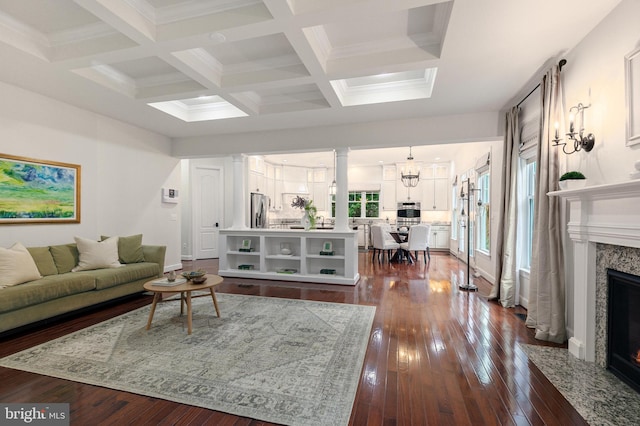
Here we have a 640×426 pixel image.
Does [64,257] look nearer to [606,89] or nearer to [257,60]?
[257,60]

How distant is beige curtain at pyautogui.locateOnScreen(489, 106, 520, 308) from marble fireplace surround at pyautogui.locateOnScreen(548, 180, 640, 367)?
125 cm

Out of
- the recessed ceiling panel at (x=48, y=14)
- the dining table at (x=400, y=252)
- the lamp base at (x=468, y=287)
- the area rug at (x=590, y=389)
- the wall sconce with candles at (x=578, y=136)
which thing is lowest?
the area rug at (x=590, y=389)

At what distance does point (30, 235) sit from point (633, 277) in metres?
6.23

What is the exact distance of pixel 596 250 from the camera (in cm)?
238

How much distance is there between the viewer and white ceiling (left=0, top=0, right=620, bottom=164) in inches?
88.8

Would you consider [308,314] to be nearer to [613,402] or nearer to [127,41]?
[613,402]

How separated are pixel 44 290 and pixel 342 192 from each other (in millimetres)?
4147

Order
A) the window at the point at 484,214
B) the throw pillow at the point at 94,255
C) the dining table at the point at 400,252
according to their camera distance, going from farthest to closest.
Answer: the dining table at the point at 400,252
the window at the point at 484,214
the throw pillow at the point at 94,255

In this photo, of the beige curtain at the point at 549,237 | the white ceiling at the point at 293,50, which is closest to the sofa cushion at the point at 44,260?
the white ceiling at the point at 293,50

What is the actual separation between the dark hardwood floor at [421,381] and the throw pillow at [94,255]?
0.59m

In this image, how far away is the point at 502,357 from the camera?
96.8 inches

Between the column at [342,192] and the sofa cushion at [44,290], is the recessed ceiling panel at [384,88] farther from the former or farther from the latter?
the sofa cushion at [44,290]

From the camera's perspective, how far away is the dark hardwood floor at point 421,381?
5.69 feet

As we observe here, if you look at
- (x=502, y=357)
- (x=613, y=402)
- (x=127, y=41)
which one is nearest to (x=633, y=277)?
(x=613, y=402)
